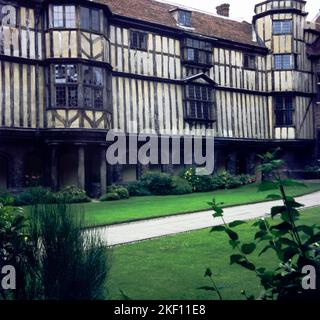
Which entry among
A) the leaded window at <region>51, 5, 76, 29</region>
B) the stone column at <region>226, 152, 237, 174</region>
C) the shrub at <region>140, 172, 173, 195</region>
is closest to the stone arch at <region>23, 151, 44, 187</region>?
the shrub at <region>140, 172, 173, 195</region>

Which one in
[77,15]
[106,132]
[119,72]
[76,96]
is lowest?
[106,132]

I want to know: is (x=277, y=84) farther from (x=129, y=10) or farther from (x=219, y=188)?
(x=129, y=10)

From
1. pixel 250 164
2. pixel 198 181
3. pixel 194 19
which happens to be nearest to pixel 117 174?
pixel 198 181

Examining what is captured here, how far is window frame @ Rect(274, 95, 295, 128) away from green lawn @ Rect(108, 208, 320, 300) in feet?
64.6

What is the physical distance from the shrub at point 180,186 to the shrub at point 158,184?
0.70 feet

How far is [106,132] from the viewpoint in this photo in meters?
19.2

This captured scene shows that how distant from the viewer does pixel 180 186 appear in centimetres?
2131

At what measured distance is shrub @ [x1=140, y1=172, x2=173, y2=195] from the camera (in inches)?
835

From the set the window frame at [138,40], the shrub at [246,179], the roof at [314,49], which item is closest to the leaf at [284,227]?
the window frame at [138,40]

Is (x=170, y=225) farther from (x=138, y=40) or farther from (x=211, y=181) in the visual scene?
(x=138, y=40)

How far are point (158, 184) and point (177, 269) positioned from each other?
47.2ft

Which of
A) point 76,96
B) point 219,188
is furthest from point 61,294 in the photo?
point 219,188

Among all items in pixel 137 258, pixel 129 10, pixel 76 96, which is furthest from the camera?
pixel 129 10

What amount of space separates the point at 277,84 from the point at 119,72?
1217 centimetres
